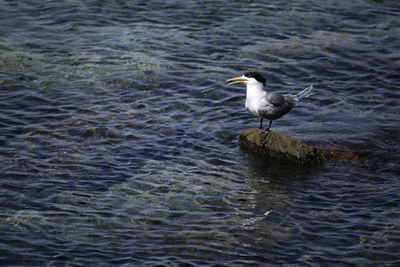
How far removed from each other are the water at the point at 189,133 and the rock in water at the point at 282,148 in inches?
9.5

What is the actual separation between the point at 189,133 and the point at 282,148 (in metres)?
2.15

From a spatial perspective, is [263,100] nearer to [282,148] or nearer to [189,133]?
[282,148]

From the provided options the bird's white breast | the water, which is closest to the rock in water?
the water

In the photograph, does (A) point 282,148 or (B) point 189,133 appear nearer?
(A) point 282,148

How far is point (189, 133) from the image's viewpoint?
463 inches

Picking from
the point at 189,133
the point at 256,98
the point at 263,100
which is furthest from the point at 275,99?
the point at 189,133

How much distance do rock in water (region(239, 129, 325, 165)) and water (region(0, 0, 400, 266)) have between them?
24cm

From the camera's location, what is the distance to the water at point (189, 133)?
Result: 26.6ft

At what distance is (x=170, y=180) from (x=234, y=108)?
3792 mm

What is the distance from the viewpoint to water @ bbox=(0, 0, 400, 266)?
8.12 metres

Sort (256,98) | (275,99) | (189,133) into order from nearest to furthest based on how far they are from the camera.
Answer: (275,99) → (256,98) → (189,133)

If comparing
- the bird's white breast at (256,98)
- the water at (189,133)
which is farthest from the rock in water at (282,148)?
the bird's white breast at (256,98)

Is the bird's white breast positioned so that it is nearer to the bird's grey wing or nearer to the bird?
the bird

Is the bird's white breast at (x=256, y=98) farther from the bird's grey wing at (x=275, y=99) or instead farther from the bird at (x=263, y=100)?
the bird's grey wing at (x=275, y=99)
